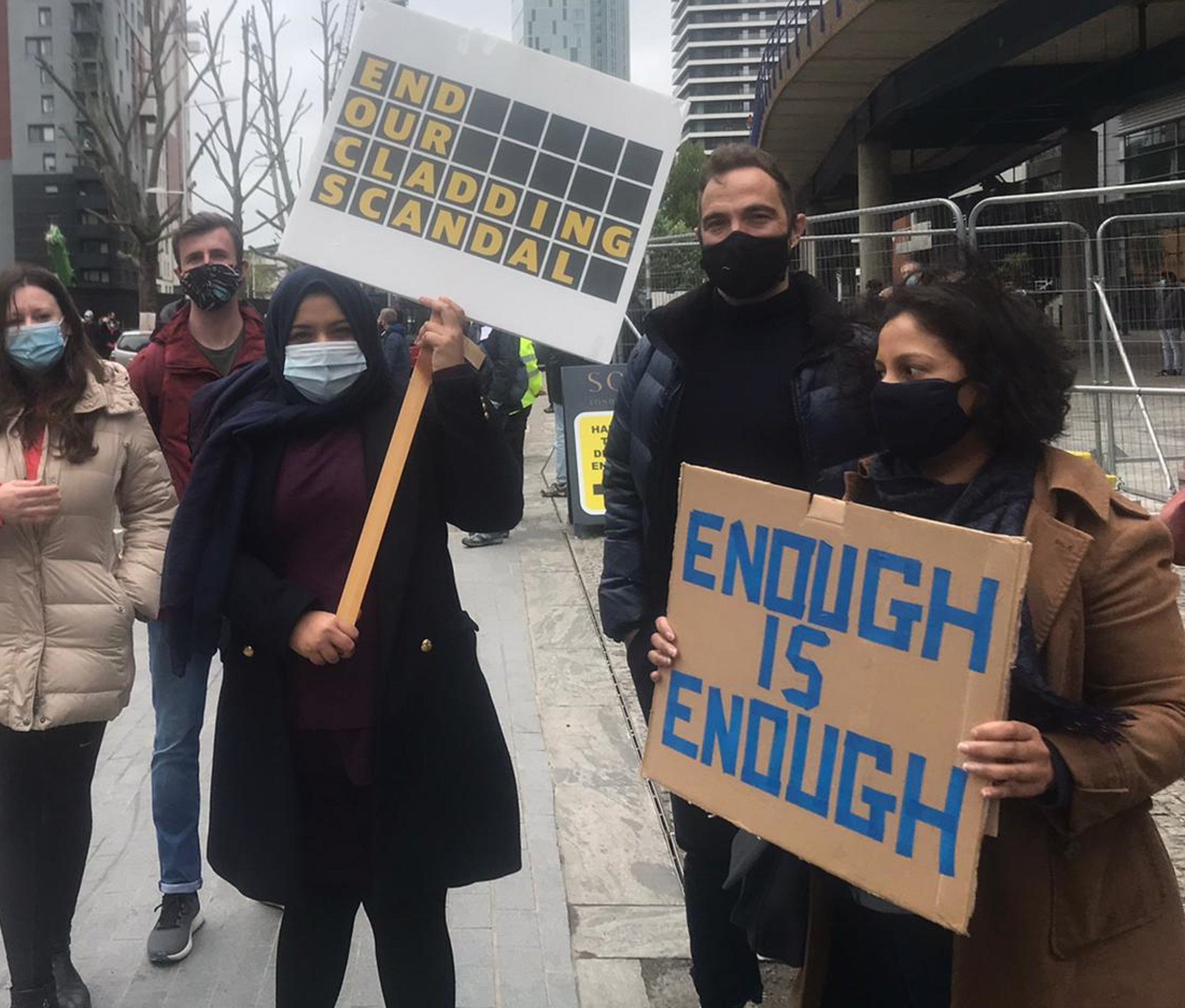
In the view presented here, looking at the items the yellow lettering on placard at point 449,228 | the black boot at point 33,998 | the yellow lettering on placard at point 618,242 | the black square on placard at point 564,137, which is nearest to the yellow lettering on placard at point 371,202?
the yellow lettering on placard at point 449,228

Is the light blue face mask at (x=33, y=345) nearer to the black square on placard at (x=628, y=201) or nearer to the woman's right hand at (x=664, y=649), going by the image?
the black square on placard at (x=628, y=201)

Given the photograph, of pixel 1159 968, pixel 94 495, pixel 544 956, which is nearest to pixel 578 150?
pixel 94 495

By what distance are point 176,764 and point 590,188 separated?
2.16 meters

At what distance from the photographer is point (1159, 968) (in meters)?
1.96

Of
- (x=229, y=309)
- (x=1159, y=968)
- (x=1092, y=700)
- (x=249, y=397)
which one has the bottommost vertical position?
(x=1159, y=968)

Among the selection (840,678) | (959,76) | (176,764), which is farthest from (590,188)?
(959,76)

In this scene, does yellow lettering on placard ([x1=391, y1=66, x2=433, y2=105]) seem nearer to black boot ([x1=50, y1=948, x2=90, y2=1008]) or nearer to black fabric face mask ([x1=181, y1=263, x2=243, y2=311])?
black fabric face mask ([x1=181, y1=263, x2=243, y2=311])

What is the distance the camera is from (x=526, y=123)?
8.80 ft

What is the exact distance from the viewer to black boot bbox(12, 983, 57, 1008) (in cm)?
324

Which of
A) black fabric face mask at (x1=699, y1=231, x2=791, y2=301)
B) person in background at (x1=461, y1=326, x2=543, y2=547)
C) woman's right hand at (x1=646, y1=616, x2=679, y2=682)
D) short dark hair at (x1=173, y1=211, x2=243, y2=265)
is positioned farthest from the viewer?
person in background at (x1=461, y1=326, x2=543, y2=547)

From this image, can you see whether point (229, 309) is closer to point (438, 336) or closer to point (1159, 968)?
point (438, 336)

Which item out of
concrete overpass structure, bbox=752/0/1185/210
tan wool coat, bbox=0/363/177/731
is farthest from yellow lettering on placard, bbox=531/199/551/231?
concrete overpass structure, bbox=752/0/1185/210

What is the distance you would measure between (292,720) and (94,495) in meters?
0.99

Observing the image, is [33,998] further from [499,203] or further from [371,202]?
[499,203]
